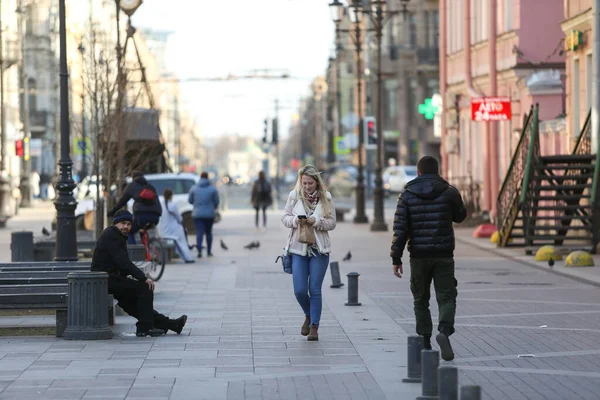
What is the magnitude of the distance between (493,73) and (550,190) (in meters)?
11.1

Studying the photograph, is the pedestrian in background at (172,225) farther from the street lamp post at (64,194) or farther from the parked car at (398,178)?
the parked car at (398,178)

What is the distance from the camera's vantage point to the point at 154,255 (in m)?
23.4

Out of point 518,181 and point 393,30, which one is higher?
point 393,30

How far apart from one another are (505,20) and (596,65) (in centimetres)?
1048

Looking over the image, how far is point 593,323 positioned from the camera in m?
16.0

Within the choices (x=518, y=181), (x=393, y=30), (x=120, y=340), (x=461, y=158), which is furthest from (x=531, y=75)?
(x=393, y=30)

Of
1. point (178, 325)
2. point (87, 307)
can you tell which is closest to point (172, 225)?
point (178, 325)

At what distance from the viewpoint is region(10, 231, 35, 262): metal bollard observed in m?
24.1

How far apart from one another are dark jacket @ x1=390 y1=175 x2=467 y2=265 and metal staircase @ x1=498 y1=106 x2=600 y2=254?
1480cm

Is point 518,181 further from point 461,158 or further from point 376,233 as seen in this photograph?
point 461,158

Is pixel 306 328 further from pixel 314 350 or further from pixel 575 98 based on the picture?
pixel 575 98

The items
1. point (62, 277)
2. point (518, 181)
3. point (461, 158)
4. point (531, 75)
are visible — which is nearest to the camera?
point (62, 277)

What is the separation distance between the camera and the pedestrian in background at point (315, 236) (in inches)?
574

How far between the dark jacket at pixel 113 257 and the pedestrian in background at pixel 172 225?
11.7 metres
